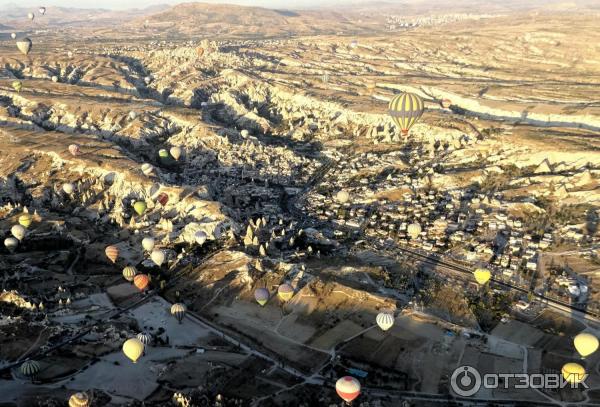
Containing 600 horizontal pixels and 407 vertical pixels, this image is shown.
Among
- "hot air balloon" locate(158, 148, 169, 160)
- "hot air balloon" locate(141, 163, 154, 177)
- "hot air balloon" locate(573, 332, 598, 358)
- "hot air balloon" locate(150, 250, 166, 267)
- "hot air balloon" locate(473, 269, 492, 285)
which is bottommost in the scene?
"hot air balloon" locate(158, 148, 169, 160)

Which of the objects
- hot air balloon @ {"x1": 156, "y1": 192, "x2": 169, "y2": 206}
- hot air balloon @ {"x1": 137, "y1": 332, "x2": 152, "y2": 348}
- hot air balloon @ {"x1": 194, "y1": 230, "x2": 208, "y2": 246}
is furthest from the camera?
hot air balloon @ {"x1": 156, "y1": 192, "x2": 169, "y2": 206}

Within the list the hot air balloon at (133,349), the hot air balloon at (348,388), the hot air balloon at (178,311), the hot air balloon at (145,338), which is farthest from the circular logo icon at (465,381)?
the hot air balloon at (145,338)

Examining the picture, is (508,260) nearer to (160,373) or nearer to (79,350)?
(160,373)

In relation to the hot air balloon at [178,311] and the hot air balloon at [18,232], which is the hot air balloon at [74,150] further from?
the hot air balloon at [178,311]

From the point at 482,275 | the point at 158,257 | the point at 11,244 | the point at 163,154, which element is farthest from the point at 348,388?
the point at 163,154

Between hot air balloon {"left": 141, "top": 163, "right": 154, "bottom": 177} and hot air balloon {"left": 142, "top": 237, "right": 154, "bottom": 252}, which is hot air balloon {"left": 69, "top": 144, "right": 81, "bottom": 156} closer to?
hot air balloon {"left": 141, "top": 163, "right": 154, "bottom": 177}

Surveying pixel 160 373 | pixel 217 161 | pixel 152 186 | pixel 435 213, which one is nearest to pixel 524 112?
pixel 435 213

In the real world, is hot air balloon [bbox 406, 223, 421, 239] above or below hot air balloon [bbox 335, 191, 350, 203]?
above

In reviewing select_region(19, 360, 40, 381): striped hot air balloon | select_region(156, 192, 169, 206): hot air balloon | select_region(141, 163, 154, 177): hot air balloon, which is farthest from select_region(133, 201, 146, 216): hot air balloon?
select_region(19, 360, 40, 381): striped hot air balloon
